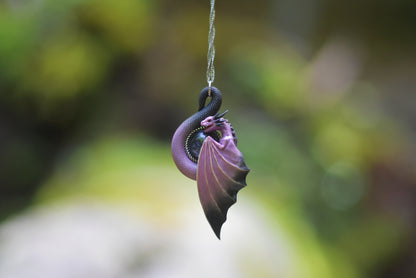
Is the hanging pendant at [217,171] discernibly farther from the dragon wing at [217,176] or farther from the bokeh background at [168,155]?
the bokeh background at [168,155]

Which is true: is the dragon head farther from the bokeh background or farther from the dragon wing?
the bokeh background


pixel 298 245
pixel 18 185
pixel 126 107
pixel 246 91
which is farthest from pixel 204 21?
pixel 298 245

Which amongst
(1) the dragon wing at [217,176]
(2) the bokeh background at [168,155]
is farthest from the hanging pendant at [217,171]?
(2) the bokeh background at [168,155]

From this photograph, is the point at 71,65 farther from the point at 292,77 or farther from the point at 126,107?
the point at 292,77

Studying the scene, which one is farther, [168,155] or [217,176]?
[168,155]

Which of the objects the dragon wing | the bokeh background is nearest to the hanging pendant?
the dragon wing

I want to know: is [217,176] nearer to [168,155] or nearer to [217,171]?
[217,171]

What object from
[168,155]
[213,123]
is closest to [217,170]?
[213,123]

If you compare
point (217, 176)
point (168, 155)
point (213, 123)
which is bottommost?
point (168, 155)
